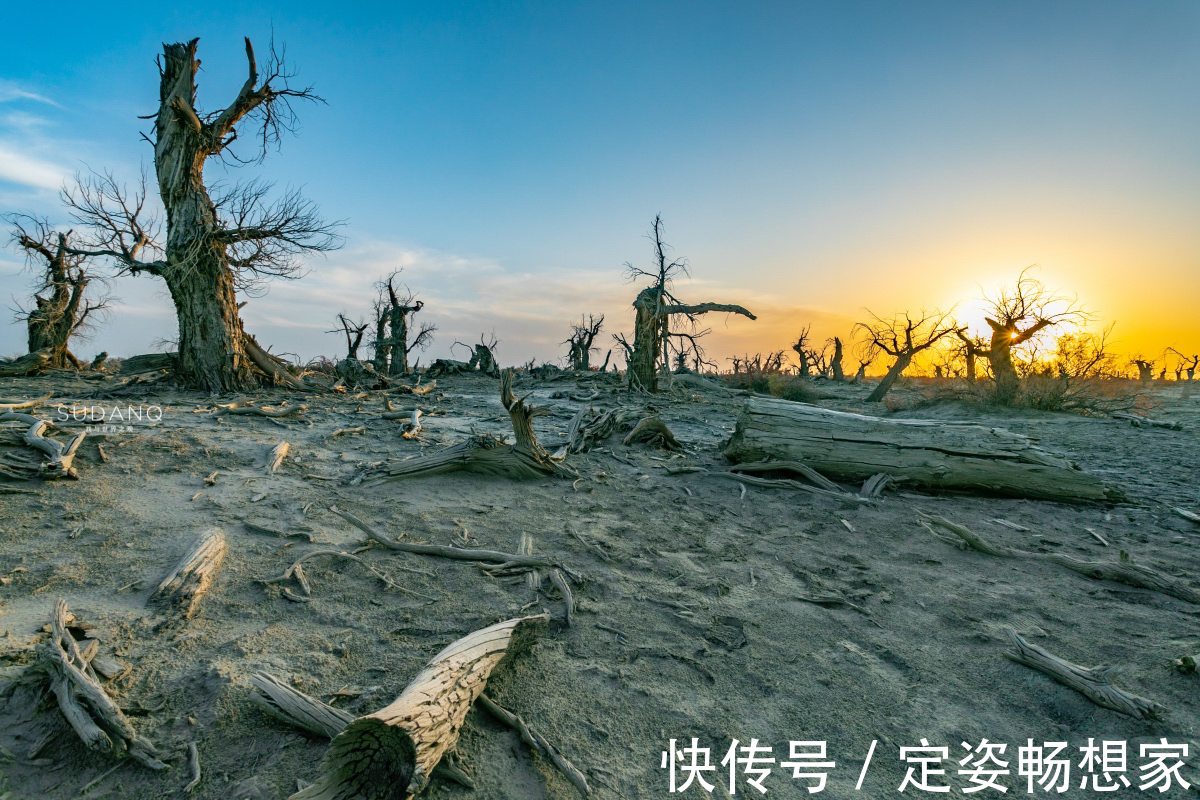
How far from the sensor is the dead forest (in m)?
2.19

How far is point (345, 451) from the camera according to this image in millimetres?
6164

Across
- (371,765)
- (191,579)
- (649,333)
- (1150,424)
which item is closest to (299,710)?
(371,765)

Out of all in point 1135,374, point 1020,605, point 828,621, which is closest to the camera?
point 828,621

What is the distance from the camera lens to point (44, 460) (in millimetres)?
4441

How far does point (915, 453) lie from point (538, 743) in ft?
16.5

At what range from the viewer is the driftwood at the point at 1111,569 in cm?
379

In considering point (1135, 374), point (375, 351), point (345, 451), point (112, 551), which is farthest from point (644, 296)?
point (1135, 374)

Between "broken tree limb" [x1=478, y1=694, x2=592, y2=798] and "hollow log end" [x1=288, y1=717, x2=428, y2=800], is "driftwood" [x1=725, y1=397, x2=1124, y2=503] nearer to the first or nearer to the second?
"broken tree limb" [x1=478, y1=694, x2=592, y2=798]

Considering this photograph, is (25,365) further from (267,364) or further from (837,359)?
(837,359)

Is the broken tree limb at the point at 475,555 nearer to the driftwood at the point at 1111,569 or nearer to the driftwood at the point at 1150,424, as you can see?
the driftwood at the point at 1111,569

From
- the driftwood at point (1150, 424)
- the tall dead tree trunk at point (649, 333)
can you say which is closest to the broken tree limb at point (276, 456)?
the tall dead tree trunk at point (649, 333)

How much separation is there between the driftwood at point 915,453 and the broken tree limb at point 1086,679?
298 centimetres

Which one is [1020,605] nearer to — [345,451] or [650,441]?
[650,441]

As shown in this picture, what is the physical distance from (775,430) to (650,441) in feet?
5.49
